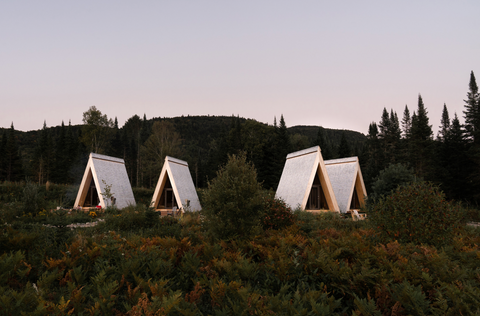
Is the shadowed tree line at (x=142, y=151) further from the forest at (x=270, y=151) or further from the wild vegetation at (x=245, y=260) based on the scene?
the wild vegetation at (x=245, y=260)

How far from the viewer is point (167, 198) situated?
21.7 meters

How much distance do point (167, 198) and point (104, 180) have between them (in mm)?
4859

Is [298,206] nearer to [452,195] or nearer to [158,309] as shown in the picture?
[158,309]

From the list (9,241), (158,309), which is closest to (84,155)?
(9,241)

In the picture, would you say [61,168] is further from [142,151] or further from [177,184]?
[177,184]

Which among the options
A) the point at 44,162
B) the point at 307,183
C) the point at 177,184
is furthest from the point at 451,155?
the point at 44,162

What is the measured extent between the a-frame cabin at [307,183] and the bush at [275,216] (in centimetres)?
437

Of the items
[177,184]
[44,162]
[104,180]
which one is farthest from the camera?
[44,162]

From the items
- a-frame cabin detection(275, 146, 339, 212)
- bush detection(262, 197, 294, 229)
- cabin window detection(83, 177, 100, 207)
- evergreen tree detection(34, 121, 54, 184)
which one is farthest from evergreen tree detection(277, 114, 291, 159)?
evergreen tree detection(34, 121, 54, 184)

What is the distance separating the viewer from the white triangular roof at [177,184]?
61.5 ft

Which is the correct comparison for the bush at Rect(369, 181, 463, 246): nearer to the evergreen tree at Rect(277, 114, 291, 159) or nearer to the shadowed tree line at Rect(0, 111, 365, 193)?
the shadowed tree line at Rect(0, 111, 365, 193)

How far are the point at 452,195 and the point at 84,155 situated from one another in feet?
173

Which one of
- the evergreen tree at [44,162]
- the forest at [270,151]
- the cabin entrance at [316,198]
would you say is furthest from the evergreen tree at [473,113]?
the evergreen tree at [44,162]

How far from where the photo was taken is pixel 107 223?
1129 cm
